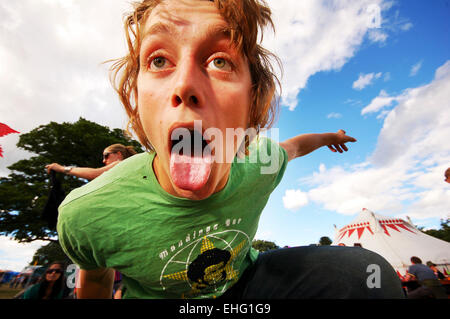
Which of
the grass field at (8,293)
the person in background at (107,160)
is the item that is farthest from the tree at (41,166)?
the person in background at (107,160)

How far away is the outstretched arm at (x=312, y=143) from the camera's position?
6.31 feet

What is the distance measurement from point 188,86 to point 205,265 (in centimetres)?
86

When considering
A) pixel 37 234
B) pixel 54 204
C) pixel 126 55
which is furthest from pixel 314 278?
pixel 37 234

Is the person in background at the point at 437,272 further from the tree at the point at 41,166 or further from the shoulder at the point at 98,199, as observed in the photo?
the tree at the point at 41,166

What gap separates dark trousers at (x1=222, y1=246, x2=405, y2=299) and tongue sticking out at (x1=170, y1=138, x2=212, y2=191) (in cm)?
70

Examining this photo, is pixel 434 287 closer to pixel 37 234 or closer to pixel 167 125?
pixel 167 125

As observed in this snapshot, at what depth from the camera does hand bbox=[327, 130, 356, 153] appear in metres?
2.33

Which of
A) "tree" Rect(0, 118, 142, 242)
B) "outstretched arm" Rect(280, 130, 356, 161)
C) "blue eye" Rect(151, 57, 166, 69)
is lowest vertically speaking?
"blue eye" Rect(151, 57, 166, 69)

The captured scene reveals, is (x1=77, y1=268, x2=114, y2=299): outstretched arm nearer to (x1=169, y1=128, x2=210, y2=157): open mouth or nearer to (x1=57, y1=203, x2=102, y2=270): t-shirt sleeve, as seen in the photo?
(x1=57, y1=203, x2=102, y2=270): t-shirt sleeve

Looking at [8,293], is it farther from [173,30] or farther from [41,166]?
[173,30]

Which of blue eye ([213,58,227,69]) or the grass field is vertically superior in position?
blue eye ([213,58,227,69])

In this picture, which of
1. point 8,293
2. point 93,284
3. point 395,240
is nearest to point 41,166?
point 8,293

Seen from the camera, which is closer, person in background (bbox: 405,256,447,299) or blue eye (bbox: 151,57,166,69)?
blue eye (bbox: 151,57,166,69)

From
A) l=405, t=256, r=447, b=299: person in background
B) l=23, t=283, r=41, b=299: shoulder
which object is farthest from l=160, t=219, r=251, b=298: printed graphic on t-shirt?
l=405, t=256, r=447, b=299: person in background
